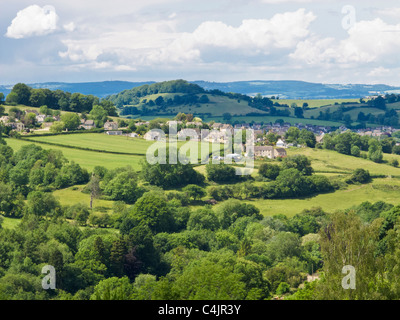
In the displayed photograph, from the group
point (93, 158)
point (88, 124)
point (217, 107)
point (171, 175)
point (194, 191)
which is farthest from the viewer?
point (217, 107)

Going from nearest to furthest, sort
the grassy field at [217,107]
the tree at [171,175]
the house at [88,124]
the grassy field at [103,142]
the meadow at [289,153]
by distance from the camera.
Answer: the meadow at [289,153] < the tree at [171,175] < the grassy field at [103,142] < the house at [88,124] < the grassy field at [217,107]

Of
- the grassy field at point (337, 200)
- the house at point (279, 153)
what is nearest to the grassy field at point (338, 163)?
the house at point (279, 153)

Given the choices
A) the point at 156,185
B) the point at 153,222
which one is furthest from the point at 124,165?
the point at 153,222

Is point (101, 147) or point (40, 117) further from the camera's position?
point (40, 117)

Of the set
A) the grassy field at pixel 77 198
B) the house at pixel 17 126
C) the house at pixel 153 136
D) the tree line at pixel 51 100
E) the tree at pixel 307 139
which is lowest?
the grassy field at pixel 77 198

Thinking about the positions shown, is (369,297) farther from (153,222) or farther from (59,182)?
(59,182)

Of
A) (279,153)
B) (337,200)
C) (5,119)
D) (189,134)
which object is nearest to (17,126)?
(5,119)

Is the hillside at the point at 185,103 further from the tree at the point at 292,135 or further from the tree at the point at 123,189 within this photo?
the tree at the point at 123,189

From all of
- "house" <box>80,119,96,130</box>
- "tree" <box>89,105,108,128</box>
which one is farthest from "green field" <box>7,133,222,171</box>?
"tree" <box>89,105,108,128</box>

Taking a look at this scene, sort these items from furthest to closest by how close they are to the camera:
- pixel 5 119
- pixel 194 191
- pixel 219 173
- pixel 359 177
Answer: pixel 5 119, pixel 359 177, pixel 219 173, pixel 194 191

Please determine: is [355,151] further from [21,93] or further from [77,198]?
[21,93]

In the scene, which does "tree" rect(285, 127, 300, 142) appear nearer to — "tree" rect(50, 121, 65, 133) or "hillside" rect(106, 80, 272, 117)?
"tree" rect(50, 121, 65, 133)
